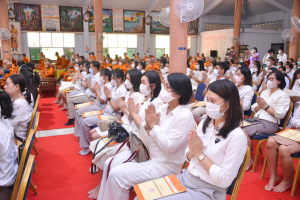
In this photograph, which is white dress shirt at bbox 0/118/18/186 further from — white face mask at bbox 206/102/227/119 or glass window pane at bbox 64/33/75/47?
glass window pane at bbox 64/33/75/47

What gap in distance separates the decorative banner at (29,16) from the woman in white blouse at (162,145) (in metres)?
15.9

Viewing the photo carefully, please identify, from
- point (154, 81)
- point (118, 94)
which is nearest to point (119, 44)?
point (118, 94)

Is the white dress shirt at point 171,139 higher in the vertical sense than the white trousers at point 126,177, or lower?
higher

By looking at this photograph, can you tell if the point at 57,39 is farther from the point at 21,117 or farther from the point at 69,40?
the point at 21,117

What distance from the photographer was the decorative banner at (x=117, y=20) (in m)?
17.0

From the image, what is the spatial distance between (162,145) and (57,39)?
16534 mm

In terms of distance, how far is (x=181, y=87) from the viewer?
2068mm

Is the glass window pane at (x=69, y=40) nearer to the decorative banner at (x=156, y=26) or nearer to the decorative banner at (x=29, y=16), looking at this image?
the decorative banner at (x=29, y=16)

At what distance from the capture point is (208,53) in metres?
18.2

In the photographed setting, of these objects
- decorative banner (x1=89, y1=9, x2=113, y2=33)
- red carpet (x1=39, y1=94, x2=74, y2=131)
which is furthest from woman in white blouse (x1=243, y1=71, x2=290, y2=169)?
decorative banner (x1=89, y1=9, x2=113, y2=33)

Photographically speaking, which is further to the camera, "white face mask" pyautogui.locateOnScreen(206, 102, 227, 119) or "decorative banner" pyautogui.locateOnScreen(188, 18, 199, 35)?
"decorative banner" pyautogui.locateOnScreen(188, 18, 199, 35)

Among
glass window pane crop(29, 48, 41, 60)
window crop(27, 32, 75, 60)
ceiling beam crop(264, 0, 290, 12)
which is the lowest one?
glass window pane crop(29, 48, 41, 60)

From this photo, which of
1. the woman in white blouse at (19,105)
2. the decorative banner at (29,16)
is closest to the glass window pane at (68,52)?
the decorative banner at (29,16)

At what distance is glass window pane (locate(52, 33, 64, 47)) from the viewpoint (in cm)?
A: 1627
